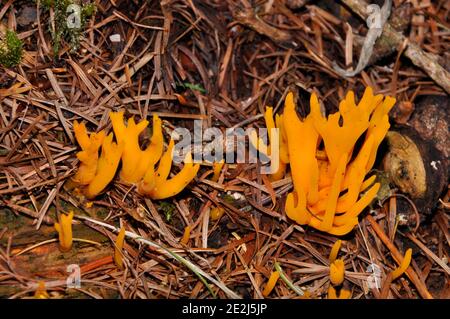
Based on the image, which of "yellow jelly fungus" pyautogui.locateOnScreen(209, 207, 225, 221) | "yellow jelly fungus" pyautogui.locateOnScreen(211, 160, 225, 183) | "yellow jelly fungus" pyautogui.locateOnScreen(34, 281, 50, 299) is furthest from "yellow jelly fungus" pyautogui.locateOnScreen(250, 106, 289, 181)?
"yellow jelly fungus" pyautogui.locateOnScreen(34, 281, 50, 299)

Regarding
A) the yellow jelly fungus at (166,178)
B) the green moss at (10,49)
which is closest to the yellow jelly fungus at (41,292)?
the yellow jelly fungus at (166,178)

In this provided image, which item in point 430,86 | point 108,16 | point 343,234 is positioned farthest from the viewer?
point 430,86

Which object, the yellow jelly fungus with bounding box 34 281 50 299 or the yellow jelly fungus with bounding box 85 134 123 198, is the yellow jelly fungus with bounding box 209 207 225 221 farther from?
the yellow jelly fungus with bounding box 34 281 50 299

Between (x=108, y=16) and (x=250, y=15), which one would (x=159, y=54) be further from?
(x=250, y=15)

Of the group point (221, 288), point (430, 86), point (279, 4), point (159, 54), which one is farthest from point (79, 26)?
point (430, 86)

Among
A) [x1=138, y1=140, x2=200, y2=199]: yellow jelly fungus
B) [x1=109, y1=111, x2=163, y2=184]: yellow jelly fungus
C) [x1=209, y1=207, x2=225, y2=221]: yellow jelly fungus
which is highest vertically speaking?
[x1=109, y1=111, x2=163, y2=184]: yellow jelly fungus

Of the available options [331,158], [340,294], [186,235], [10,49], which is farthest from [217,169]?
[10,49]
